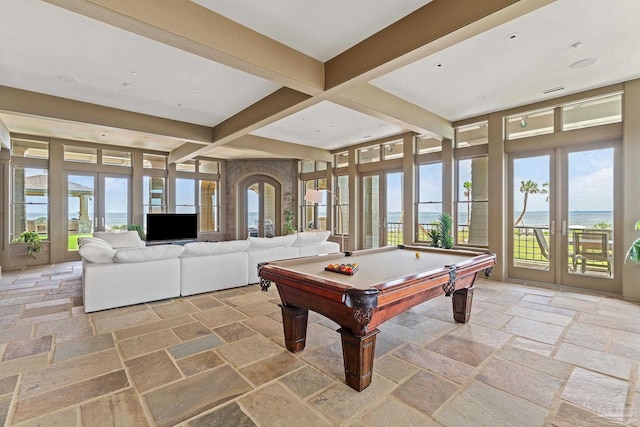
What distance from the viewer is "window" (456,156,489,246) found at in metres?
6.05

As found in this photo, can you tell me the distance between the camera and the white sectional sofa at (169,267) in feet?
12.6

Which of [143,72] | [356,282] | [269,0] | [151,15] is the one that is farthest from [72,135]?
[356,282]

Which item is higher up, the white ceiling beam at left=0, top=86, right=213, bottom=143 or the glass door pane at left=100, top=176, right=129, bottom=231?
the white ceiling beam at left=0, top=86, right=213, bottom=143

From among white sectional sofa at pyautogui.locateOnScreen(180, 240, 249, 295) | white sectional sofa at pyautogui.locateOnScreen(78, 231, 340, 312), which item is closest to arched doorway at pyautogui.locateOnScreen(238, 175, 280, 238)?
white sectional sofa at pyautogui.locateOnScreen(78, 231, 340, 312)

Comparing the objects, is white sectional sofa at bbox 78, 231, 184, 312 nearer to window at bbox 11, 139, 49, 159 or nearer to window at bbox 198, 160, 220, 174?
window at bbox 11, 139, 49, 159

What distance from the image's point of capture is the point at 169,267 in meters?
4.33

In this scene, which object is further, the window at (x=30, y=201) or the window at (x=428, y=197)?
the window at (x=30, y=201)

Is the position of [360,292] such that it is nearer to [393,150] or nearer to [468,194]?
[468,194]

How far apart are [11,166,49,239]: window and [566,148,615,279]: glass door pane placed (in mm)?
11316

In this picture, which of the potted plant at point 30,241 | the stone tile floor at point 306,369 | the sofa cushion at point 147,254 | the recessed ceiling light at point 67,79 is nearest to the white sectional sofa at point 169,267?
the sofa cushion at point 147,254

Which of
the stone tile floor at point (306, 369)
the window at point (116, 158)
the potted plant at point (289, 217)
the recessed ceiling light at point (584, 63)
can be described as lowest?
the stone tile floor at point (306, 369)

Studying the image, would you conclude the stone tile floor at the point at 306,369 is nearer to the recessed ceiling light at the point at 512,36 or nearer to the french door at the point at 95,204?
the recessed ceiling light at the point at 512,36

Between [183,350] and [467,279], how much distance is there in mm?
2987

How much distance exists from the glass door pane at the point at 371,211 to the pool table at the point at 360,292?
4627 mm
